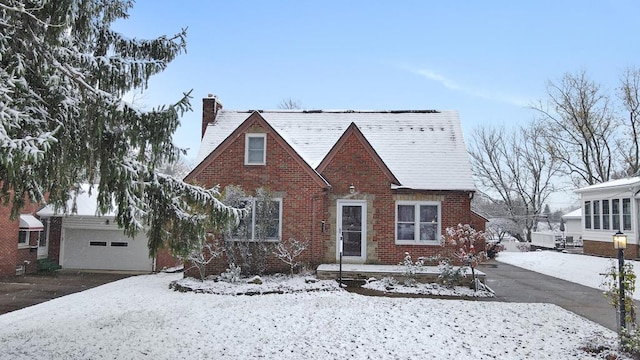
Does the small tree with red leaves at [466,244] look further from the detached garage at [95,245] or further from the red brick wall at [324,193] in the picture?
the detached garage at [95,245]

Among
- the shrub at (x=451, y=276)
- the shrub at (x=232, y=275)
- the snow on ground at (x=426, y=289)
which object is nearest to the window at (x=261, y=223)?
the shrub at (x=232, y=275)

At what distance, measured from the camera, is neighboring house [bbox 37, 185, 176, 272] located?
19391 mm

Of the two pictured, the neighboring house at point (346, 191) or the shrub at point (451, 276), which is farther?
the neighboring house at point (346, 191)

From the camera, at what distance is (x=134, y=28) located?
799cm

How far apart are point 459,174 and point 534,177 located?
96.0ft

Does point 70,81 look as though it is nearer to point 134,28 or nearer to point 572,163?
point 134,28

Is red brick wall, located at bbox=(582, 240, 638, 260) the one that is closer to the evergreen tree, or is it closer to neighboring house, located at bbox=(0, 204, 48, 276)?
the evergreen tree

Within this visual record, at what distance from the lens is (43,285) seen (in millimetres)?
15383

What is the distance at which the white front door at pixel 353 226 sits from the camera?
15453mm

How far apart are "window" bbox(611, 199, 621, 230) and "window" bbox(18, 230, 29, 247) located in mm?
27175

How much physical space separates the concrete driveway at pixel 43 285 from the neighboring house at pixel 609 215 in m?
22.7

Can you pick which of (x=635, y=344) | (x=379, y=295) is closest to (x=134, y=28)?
(x=379, y=295)

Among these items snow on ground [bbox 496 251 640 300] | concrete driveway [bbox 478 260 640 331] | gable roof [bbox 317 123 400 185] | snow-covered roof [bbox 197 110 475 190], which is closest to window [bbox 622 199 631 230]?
snow on ground [bbox 496 251 640 300]

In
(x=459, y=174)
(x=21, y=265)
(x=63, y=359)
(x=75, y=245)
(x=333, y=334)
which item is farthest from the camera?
(x=75, y=245)
